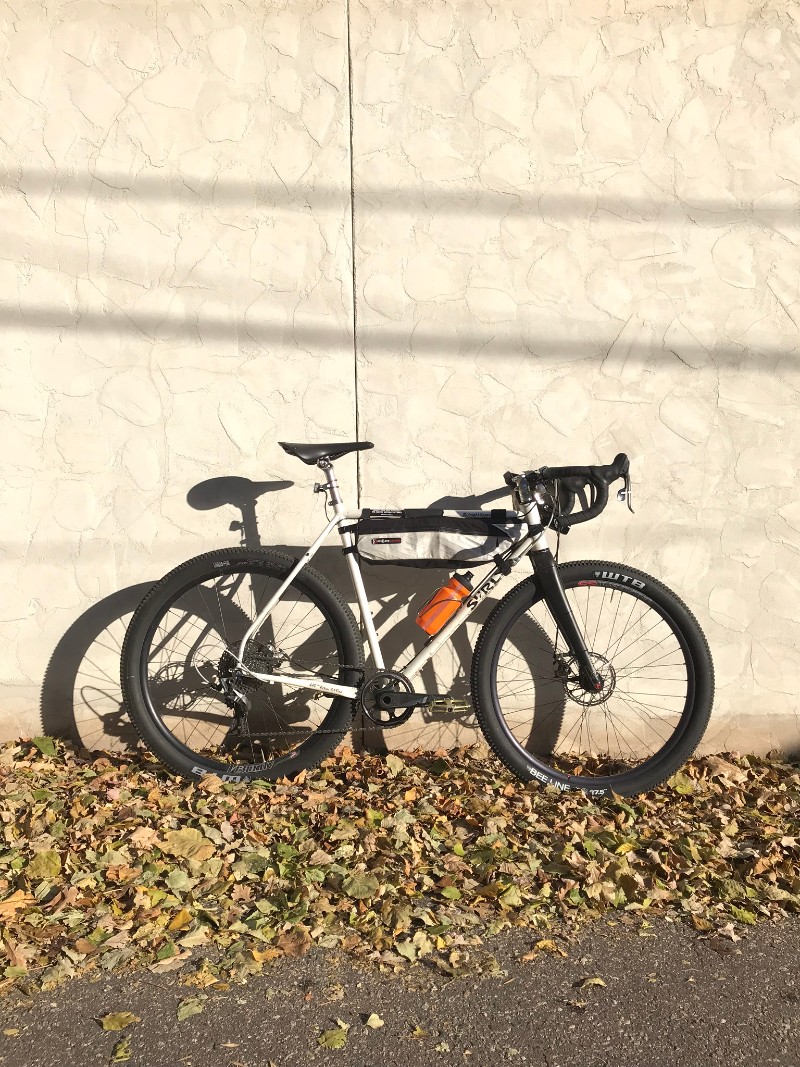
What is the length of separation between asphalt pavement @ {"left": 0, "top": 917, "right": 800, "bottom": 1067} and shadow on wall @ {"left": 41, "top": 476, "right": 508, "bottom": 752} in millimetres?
1450

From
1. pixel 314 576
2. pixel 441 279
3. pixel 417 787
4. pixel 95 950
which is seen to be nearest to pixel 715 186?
pixel 441 279

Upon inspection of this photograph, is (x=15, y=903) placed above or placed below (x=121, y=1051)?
above

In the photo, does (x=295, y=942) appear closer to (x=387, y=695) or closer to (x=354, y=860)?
(x=354, y=860)

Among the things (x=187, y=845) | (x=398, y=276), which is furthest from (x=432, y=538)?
(x=187, y=845)

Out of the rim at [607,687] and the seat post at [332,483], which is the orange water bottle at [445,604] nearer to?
the rim at [607,687]

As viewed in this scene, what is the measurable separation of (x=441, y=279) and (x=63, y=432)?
5.85 ft

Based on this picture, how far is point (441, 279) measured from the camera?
4152mm

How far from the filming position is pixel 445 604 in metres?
4.00

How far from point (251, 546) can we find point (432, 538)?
2.89 feet

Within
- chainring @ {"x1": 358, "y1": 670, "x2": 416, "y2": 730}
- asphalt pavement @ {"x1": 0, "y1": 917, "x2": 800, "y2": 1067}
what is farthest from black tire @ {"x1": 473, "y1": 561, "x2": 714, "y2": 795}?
asphalt pavement @ {"x1": 0, "y1": 917, "x2": 800, "y2": 1067}

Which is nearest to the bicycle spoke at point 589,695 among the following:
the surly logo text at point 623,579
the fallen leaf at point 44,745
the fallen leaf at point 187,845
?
the surly logo text at point 623,579

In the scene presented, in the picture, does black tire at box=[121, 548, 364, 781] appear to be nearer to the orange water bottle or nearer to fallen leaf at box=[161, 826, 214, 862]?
the orange water bottle

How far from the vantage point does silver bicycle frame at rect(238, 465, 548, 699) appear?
3975mm

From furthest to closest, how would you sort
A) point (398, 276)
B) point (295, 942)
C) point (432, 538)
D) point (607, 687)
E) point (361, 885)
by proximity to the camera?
point (607, 687) → point (398, 276) → point (432, 538) → point (361, 885) → point (295, 942)
